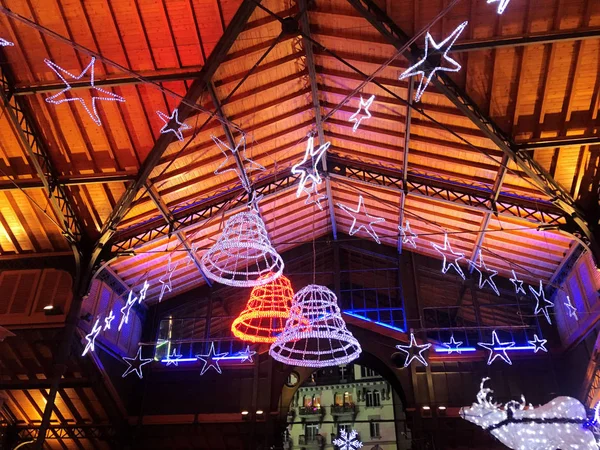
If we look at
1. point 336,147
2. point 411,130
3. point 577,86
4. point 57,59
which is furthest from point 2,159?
point 577,86

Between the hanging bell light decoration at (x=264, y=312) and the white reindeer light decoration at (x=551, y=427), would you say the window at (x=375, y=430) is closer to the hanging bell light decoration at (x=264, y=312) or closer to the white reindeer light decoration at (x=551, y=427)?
the hanging bell light decoration at (x=264, y=312)

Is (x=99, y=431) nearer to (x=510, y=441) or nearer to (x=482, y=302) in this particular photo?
(x=510, y=441)

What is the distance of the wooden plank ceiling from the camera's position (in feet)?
26.9

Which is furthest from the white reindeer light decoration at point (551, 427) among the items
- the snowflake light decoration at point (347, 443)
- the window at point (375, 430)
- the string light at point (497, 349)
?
the window at point (375, 430)

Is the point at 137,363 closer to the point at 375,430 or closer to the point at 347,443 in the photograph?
the point at 347,443

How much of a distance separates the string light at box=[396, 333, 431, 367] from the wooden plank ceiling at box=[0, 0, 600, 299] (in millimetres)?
4024

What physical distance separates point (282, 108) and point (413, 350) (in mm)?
9134

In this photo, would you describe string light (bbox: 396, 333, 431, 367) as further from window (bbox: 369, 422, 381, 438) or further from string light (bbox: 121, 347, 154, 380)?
window (bbox: 369, 422, 381, 438)

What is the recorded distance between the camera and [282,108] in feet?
37.4

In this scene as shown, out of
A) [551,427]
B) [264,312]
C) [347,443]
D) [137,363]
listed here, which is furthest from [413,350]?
[137,363]

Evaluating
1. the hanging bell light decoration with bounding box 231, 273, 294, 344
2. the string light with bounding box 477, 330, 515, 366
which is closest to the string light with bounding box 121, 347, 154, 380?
the hanging bell light decoration with bounding box 231, 273, 294, 344

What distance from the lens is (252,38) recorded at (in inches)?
368

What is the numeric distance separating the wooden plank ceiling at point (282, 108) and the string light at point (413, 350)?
4.02 meters

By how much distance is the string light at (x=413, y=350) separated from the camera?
1521 cm
